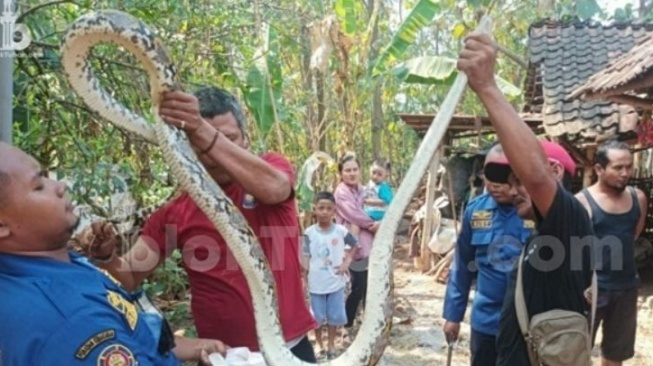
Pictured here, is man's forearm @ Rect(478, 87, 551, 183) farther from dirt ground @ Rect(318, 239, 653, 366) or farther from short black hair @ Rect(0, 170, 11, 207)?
dirt ground @ Rect(318, 239, 653, 366)

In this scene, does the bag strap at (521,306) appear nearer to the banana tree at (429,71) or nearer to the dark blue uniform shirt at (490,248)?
the dark blue uniform shirt at (490,248)

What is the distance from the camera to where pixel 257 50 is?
671 cm

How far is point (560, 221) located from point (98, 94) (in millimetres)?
1597

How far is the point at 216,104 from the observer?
6.28 ft

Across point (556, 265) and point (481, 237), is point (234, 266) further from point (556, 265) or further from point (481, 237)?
point (481, 237)

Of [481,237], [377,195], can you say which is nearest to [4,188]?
[481,237]

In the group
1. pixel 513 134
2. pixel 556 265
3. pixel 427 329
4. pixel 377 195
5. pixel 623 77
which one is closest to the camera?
pixel 513 134

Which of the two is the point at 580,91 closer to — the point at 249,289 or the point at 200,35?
the point at 200,35

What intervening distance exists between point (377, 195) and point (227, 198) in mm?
5452

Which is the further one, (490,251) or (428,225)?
(428,225)

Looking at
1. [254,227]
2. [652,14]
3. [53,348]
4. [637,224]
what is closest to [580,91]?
[637,224]

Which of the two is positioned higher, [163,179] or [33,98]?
[33,98]

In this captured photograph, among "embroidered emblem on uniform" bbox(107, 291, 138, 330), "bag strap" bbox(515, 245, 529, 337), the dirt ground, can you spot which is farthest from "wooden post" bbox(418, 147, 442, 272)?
"embroidered emblem on uniform" bbox(107, 291, 138, 330)

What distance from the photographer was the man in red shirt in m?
1.90
